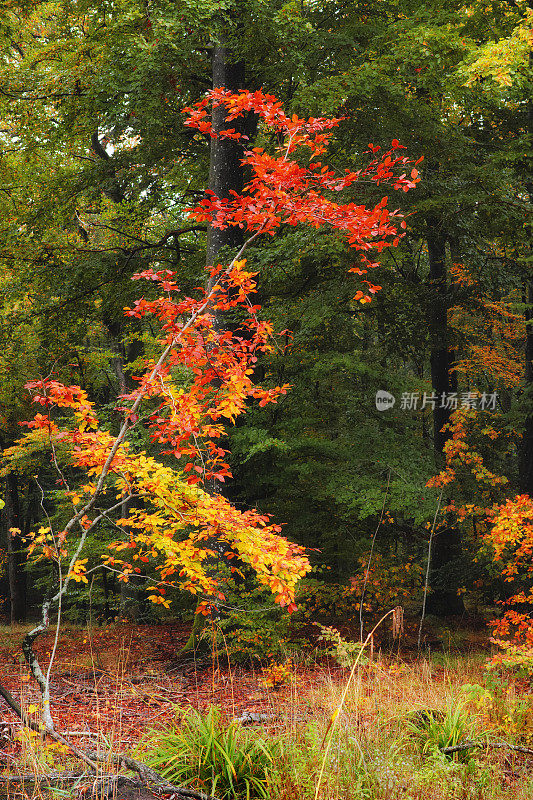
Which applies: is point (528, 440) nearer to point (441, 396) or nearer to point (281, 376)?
point (441, 396)

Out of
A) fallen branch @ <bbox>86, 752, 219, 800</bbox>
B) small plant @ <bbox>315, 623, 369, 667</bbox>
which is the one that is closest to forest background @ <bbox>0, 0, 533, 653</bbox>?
small plant @ <bbox>315, 623, 369, 667</bbox>

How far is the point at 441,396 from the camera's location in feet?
37.3

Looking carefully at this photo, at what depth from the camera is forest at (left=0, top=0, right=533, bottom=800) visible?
3957mm

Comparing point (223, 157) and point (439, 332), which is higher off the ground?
point (223, 157)

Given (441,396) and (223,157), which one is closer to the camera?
(223,157)

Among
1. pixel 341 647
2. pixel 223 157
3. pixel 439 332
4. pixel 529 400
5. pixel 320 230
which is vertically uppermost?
pixel 223 157

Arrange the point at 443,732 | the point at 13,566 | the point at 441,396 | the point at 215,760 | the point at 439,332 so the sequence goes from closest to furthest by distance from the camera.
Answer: the point at 215,760
the point at 443,732
the point at 439,332
the point at 441,396
the point at 13,566

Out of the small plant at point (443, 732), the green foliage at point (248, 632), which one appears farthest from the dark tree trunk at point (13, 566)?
the small plant at point (443, 732)

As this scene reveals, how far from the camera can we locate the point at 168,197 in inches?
373

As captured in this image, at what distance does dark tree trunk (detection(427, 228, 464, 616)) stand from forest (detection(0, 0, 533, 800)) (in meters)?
0.07

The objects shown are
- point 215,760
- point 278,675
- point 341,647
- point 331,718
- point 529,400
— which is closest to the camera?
point 215,760

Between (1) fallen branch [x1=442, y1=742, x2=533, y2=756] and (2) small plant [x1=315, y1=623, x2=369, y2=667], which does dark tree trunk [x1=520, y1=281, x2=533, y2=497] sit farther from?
(1) fallen branch [x1=442, y1=742, x2=533, y2=756]

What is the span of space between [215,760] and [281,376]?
626 centimetres

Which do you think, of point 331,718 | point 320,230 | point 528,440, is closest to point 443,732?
point 331,718
